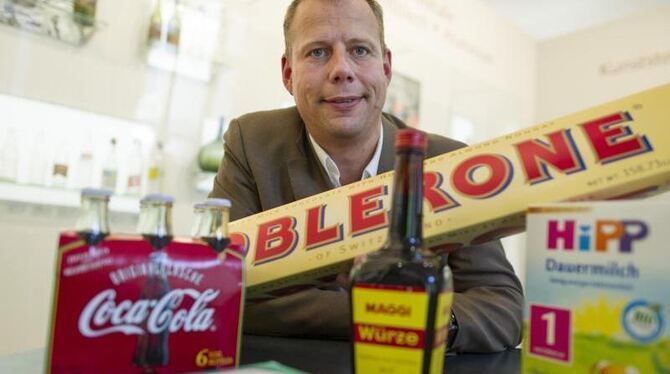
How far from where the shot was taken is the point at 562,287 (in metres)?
0.47

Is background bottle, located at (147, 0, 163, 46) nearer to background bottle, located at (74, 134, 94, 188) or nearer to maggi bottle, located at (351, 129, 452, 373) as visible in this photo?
background bottle, located at (74, 134, 94, 188)

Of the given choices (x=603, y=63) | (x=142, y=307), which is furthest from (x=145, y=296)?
(x=603, y=63)

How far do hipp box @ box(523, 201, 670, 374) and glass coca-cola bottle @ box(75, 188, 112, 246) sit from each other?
38 cm

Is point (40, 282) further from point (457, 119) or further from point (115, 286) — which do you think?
point (457, 119)

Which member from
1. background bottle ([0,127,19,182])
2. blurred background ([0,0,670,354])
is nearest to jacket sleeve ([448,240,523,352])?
blurred background ([0,0,670,354])

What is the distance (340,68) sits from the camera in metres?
1.14

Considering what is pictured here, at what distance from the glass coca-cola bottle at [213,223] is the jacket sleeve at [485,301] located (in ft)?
1.26

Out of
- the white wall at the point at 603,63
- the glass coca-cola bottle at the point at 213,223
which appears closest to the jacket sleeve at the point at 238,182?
the glass coca-cola bottle at the point at 213,223

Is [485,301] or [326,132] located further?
[326,132]

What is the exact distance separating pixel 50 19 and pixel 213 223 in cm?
169

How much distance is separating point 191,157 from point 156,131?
17cm

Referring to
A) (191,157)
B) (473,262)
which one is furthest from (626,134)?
(191,157)

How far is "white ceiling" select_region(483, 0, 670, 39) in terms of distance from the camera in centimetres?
332

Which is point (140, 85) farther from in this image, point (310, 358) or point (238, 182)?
point (310, 358)
